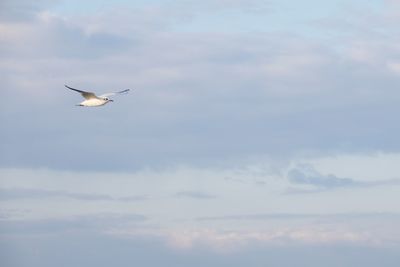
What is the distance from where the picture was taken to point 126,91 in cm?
10244

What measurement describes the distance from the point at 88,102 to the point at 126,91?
6.72m

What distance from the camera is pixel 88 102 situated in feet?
343
